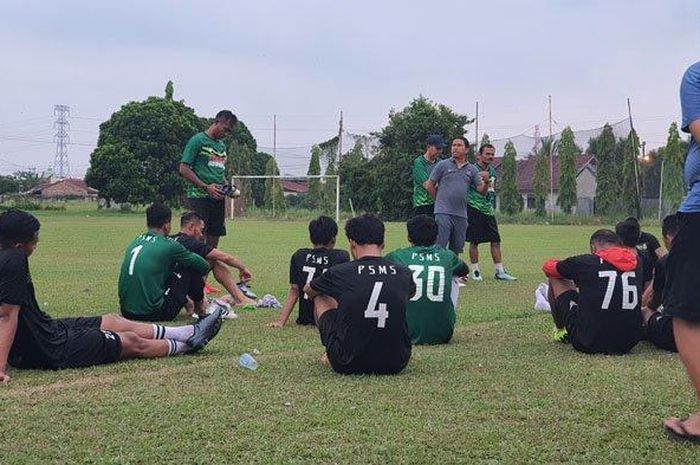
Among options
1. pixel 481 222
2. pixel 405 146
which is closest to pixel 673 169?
pixel 405 146

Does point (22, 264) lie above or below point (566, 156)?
below

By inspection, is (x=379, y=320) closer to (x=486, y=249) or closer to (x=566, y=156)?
(x=486, y=249)

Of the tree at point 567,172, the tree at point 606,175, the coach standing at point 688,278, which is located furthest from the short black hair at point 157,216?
the tree at point 567,172

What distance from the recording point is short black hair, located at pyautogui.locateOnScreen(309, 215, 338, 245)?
749 cm

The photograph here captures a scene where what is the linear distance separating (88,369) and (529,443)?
316cm

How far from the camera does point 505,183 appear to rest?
5478 centimetres

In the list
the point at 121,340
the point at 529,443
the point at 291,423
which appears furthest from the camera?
the point at 121,340

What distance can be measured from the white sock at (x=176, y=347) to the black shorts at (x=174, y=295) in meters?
1.77

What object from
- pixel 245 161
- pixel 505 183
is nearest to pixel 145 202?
pixel 245 161

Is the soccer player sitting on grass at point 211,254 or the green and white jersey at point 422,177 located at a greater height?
the green and white jersey at point 422,177

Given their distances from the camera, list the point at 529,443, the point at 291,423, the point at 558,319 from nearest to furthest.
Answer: the point at 529,443 → the point at 291,423 → the point at 558,319

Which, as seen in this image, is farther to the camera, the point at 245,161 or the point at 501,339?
the point at 245,161

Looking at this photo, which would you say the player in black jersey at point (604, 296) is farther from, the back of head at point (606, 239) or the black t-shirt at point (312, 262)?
the black t-shirt at point (312, 262)

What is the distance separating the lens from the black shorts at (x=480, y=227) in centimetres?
1282
